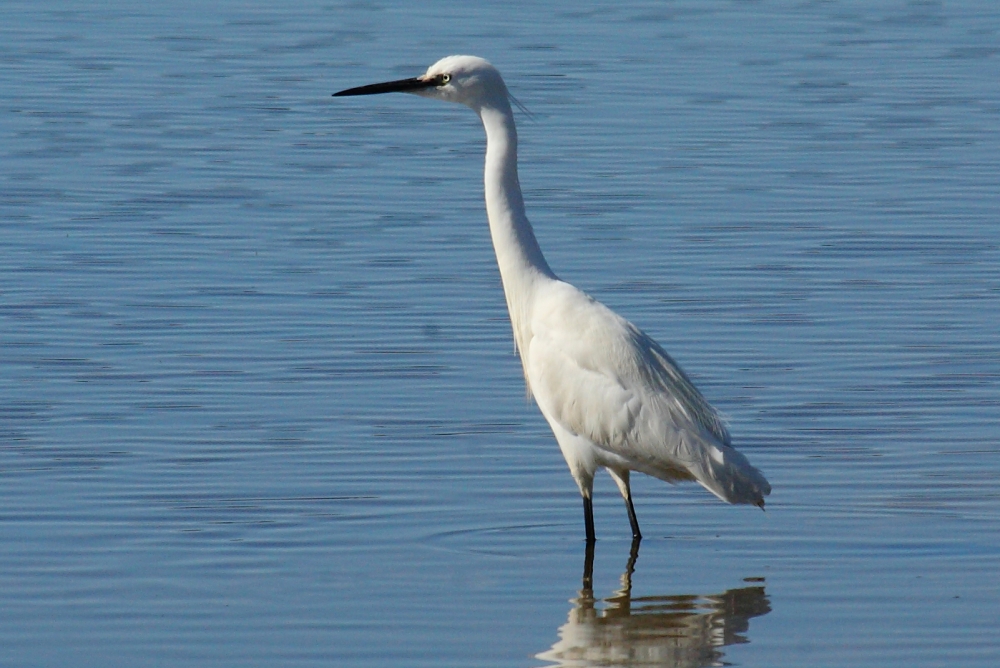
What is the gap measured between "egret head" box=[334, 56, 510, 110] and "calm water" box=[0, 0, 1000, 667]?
1565 millimetres

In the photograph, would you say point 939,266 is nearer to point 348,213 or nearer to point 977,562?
point 348,213

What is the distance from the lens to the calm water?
6324 mm

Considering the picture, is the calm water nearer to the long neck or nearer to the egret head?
the long neck

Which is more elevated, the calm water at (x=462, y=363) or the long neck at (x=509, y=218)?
the long neck at (x=509, y=218)

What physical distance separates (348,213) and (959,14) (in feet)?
42.8

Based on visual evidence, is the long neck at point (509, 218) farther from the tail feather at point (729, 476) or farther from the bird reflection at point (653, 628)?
the bird reflection at point (653, 628)

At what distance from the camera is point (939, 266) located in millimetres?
11484

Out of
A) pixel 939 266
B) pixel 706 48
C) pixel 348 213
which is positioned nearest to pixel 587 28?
pixel 706 48

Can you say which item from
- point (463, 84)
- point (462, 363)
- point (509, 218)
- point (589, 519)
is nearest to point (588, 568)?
point (589, 519)

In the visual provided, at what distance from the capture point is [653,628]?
6305mm

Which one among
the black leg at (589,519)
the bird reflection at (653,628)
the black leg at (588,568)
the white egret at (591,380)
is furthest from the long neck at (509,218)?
the bird reflection at (653,628)

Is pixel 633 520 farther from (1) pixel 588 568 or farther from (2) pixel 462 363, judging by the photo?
(2) pixel 462 363

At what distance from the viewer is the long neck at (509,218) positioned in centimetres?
746

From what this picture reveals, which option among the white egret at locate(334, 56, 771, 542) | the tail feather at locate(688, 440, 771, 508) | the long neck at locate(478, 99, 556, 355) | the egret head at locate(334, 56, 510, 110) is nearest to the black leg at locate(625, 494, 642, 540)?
the white egret at locate(334, 56, 771, 542)
